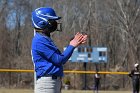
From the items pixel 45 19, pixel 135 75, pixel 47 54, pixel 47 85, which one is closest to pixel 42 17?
pixel 45 19

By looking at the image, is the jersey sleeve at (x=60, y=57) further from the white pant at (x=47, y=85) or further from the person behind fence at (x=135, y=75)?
the person behind fence at (x=135, y=75)

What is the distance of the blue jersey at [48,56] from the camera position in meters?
5.18

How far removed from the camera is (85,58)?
37.2m

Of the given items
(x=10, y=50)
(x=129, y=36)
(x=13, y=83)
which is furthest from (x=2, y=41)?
(x=129, y=36)

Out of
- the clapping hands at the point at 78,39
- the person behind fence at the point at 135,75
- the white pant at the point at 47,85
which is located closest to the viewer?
the white pant at the point at 47,85

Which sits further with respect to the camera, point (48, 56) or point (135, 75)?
point (135, 75)

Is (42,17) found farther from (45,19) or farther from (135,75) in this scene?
(135,75)

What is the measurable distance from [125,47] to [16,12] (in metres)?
14.3

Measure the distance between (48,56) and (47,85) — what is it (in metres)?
0.31

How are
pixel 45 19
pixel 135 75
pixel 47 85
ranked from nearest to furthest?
1. pixel 47 85
2. pixel 45 19
3. pixel 135 75

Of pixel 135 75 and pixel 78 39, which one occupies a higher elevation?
pixel 78 39

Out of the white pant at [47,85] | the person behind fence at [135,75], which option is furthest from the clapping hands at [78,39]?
the person behind fence at [135,75]

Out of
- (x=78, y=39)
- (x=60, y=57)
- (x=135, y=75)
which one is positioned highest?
(x=78, y=39)

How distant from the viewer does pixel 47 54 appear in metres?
5.19
